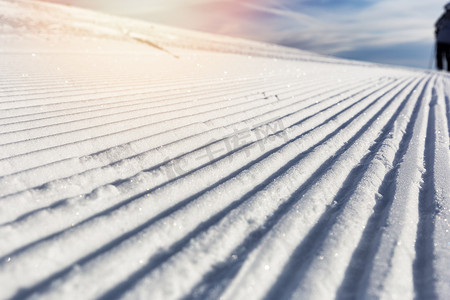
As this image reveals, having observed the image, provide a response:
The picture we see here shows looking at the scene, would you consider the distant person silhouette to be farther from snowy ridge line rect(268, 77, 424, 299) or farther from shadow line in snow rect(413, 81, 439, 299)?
snowy ridge line rect(268, 77, 424, 299)

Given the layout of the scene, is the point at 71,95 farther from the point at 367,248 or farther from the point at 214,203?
the point at 367,248

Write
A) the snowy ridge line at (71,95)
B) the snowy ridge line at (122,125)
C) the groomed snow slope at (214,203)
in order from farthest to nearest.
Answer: the snowy ridge line at (71,95)
the snowy ridge line at (122,125)
the groomed snow slope at (214,203)

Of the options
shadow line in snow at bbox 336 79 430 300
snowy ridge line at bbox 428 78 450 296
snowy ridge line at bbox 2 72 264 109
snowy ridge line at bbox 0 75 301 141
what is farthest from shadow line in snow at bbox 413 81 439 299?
snowy ridge line at bbox 2 72 264 109

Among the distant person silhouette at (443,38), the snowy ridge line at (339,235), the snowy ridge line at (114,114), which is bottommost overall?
the snowy ridge line at (339,235)

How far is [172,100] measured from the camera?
3.07 metres

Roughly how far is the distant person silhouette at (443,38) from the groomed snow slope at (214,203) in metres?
20.5

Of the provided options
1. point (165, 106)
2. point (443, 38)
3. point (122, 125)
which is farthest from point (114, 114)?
point (443, 38)

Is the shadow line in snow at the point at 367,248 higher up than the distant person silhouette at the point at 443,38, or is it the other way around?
the distant person silhouette at the point at 443,38

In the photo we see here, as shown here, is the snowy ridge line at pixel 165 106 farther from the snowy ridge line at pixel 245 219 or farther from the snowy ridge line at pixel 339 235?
the snowy ridge line at pixel 339 235

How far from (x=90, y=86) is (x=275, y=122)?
2.07 metres

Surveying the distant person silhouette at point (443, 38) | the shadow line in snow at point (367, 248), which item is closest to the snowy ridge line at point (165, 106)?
the shadow line in snow at point (367, 248)

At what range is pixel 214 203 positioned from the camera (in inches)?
52.3

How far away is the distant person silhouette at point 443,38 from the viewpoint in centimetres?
1851

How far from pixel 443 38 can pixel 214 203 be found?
22.9 meters
